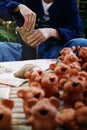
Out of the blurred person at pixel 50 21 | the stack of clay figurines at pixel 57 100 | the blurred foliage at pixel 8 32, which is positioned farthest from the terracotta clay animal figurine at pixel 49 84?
the blurred foliage at pixel 8 32

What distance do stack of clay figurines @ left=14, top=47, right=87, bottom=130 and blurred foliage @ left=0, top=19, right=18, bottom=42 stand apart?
1.74 meters

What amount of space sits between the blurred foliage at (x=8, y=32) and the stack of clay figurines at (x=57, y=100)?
5.72ft

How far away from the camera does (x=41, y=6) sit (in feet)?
5.51

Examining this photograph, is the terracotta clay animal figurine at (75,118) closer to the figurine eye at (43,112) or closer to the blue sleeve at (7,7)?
the figurine eye at (43,112)

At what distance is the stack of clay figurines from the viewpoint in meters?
0.61

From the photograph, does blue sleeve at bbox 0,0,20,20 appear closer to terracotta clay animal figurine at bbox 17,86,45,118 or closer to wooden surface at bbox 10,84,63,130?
wooden surface at bbox 10,84,63,130

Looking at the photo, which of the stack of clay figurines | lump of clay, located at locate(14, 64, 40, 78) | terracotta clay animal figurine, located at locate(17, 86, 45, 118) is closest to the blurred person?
lump of clay, located at locate(14, 64, 40, 78)

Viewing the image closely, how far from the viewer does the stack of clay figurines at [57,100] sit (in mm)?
611

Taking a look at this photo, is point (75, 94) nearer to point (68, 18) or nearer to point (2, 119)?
point (2, 119)

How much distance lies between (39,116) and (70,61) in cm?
40

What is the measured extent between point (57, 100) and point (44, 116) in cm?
5

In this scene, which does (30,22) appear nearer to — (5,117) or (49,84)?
(49,84)

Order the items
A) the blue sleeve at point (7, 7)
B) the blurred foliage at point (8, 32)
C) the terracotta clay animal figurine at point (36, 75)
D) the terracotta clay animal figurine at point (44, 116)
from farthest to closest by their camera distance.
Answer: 1. the blurred foliage at point (8, 32)
2. the blue sleeve at point (7, 7)
3. the terracotta clay animal figurine at point (36, 75)
4. the terracotta clay animal figurine at point (44, 116)

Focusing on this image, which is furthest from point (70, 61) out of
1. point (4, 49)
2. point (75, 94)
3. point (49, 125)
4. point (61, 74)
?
point (4, 49)
